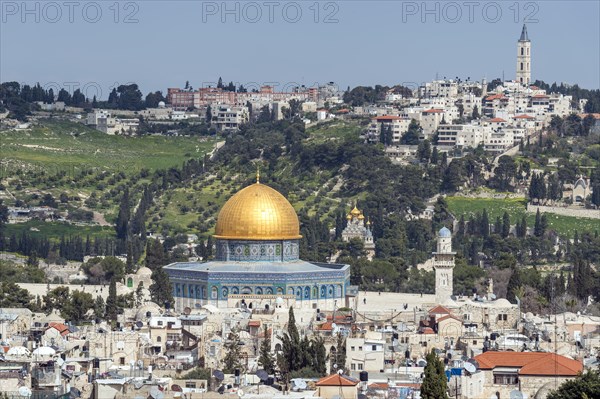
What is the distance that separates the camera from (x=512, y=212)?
103 metres

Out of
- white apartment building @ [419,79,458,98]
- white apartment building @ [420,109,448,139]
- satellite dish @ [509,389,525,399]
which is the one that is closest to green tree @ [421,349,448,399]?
satellite dish @ [509,389,525,399]

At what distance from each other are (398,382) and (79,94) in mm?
120192

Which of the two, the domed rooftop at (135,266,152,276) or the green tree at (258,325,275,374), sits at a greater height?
the green tree at (258,325,275,374)

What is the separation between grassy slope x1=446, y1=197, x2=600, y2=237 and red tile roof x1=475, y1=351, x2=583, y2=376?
168ft

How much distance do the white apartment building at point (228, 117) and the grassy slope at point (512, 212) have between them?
42991mm

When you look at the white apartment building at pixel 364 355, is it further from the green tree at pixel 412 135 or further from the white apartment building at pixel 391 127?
the white apartment building at pixel 391 127

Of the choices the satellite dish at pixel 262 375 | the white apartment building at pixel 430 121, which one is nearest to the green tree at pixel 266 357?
the satellite dish at pixel 262 375

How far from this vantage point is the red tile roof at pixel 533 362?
45031 mm

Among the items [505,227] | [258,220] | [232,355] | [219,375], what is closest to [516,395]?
[219,375]

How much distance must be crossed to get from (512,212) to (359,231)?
1315 cm

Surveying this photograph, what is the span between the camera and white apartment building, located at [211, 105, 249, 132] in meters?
148

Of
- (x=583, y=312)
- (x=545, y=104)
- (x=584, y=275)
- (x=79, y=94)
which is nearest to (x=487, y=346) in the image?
(x=583, y=312)

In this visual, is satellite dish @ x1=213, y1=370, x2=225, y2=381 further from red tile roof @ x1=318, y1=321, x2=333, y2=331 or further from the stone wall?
the stone wall

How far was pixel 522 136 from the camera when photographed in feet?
402
